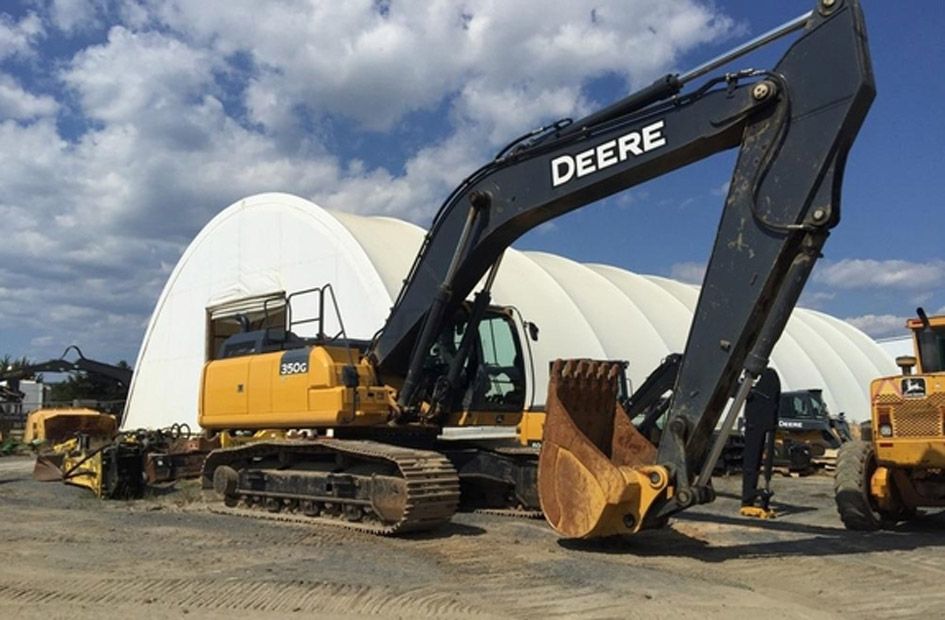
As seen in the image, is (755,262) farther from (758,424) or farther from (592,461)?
(758,424)

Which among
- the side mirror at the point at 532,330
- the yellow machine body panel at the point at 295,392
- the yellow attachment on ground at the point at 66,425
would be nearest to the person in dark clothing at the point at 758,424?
the side mirror at the point at 532,330

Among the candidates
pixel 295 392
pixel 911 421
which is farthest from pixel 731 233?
pixel 295 392

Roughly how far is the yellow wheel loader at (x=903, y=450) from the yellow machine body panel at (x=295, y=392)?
17.8ft

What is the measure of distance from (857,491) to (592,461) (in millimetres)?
4038

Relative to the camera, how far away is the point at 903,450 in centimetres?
983

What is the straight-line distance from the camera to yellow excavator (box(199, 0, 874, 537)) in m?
7.46

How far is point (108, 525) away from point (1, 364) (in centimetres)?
5089

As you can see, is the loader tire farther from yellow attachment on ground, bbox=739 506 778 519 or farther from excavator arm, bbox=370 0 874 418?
excavator arm, bbox=370 0 874 418

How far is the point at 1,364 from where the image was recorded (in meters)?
54.8

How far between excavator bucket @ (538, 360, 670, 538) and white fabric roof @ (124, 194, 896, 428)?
37.6ft

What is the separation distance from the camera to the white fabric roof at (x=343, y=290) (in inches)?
826

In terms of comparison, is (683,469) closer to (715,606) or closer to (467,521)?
(715,606)

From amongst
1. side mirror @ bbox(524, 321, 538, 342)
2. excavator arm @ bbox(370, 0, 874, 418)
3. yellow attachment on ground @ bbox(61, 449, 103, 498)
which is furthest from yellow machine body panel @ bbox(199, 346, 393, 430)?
excavator arm @ bbox(370, 0, 874, 418)

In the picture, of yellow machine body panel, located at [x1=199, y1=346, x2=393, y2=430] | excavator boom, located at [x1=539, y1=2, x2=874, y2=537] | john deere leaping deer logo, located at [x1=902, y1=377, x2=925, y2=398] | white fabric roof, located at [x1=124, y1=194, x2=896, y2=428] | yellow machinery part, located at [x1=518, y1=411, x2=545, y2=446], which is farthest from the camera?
white fabric roof, located at [x1=124, y1=194, x2=896, y2=428]
